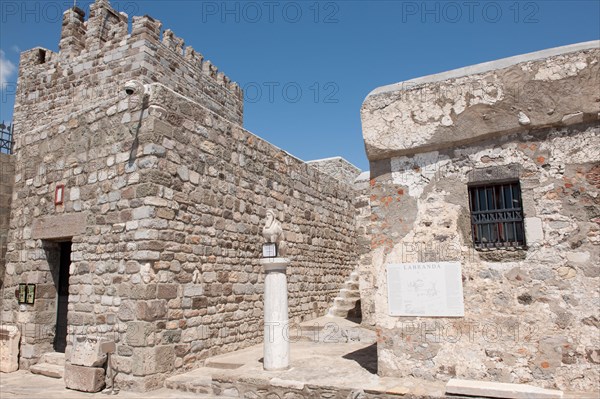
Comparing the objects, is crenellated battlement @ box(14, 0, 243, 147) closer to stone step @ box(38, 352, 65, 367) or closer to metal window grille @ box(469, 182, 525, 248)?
stone step @ box(38, 352, 65, 367)

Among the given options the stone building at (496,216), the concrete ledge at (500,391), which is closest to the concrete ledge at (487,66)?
the stone building at (496,216)

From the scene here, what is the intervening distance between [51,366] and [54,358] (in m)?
0.20

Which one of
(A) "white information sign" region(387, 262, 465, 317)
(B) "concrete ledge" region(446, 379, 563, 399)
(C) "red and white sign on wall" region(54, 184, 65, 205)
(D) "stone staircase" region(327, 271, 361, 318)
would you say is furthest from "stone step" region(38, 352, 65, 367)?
(B) "concrete ledge" region(446, 379, 563, 399)

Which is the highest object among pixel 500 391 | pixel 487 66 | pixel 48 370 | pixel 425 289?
pixel 487 66

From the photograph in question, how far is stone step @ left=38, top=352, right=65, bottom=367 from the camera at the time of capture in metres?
6.91

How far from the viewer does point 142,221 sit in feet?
19.5

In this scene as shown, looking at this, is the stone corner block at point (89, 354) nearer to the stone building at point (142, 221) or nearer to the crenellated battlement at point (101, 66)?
the stone building at point (142, 221)

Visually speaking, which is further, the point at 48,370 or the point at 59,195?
the point at 59,195

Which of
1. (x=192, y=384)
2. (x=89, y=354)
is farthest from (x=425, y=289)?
(x=89, y=354)

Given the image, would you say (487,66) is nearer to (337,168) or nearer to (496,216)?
(496,216)

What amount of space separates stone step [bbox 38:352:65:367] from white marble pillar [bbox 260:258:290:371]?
3390 mm

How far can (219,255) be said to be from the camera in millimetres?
7121

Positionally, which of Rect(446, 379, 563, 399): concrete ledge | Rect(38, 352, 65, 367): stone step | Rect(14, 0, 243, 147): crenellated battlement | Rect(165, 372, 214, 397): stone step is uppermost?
Rect(14, 0, 243, 147): crenellated battlement

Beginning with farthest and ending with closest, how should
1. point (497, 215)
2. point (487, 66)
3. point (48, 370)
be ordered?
1. point (48, 370)
2. point (487, 66)
3. point (497, 215)
